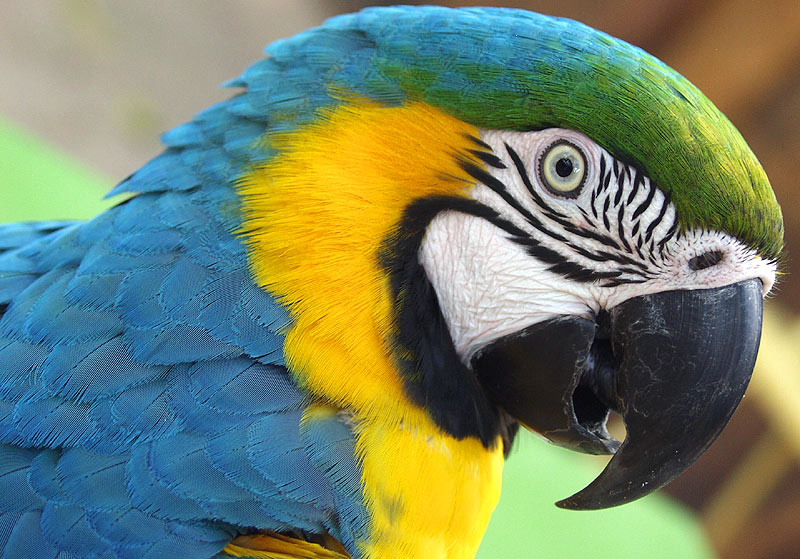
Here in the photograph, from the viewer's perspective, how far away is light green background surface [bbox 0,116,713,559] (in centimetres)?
202

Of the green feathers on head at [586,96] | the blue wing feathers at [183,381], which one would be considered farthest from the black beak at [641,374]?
the blue wing feathers at [183,381]

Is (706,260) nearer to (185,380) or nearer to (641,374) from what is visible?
(641,374)

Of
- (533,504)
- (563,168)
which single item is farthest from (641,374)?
(533,504)

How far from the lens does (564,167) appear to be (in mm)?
904

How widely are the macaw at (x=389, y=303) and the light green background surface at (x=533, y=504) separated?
1.10 metres

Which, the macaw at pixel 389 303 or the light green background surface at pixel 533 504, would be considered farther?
the light green background surface at pixel 533 504

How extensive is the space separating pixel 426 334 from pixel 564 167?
275 millimetres

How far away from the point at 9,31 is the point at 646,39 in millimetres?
3151

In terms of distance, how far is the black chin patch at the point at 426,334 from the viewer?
0.93m

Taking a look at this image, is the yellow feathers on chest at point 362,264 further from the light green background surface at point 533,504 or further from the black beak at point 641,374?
the light green background surface at point 533,504

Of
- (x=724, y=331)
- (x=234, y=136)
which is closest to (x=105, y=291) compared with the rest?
(x=234, y=136)

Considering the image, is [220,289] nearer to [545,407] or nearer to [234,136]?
[234,136]

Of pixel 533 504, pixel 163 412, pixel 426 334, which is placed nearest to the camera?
pixel 163 412

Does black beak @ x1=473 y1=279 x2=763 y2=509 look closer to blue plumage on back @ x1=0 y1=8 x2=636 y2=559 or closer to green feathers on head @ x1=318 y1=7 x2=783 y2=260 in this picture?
green feathers on head @ x1=318 y1=7 x2=783 y2=260
